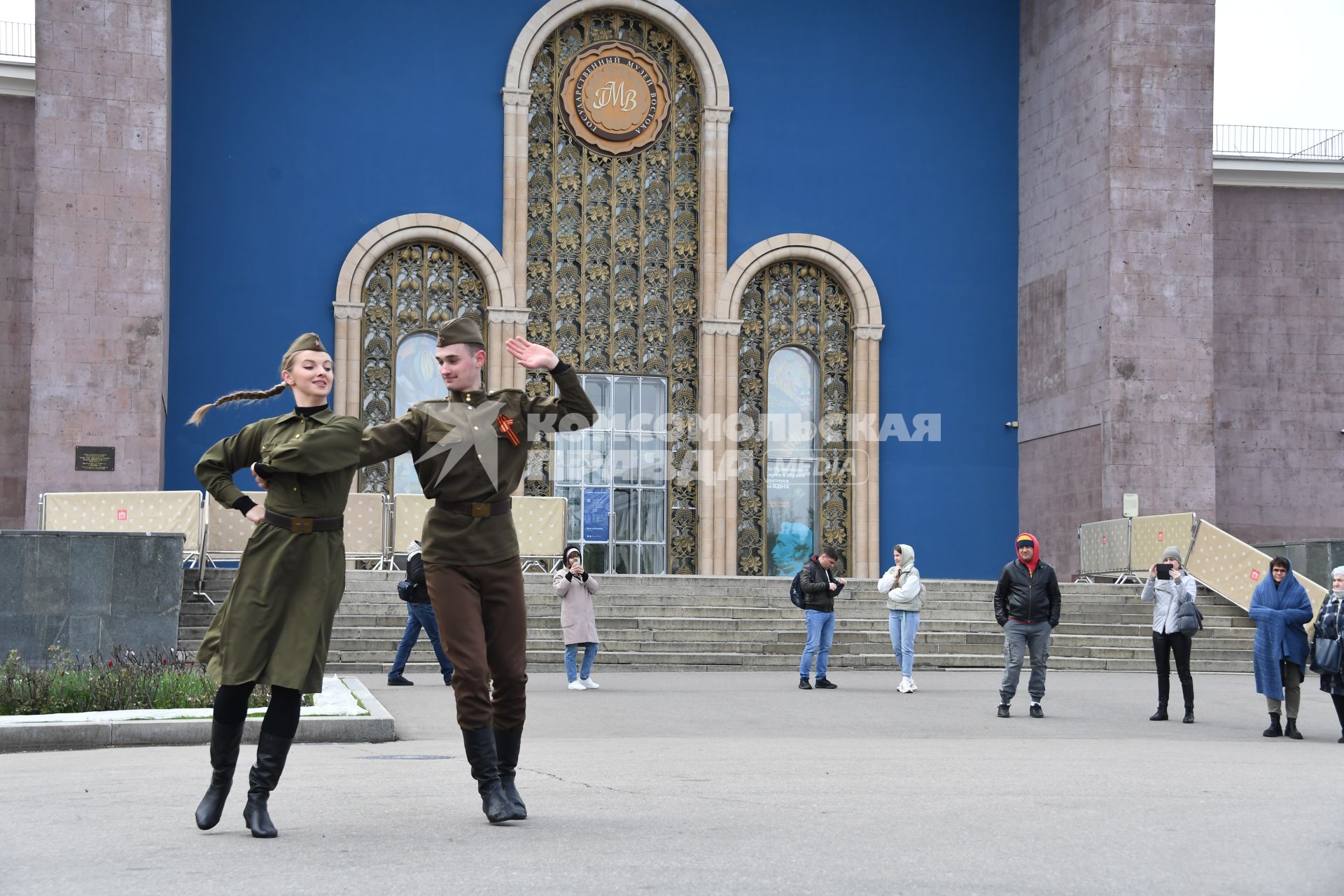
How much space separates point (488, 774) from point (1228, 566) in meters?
18.9

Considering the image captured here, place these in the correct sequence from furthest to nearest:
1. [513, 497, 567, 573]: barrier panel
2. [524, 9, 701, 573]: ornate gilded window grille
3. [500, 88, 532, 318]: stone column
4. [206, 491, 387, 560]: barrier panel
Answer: [524, 9, 701, 573]: ornate gilded window grille, [500, 88, 532, 318]: stone column, [513, 497, 567, 573]: barrier panel, [206, 491, 387, 560]: barrier panel

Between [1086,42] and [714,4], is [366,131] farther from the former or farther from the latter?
[1086,42]

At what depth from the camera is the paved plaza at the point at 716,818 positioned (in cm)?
512

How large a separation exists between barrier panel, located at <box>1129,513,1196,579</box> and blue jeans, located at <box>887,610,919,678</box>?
27.7 feet

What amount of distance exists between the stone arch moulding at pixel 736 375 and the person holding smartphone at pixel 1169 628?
528 inches

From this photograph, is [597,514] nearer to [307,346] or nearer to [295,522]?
[307,346]

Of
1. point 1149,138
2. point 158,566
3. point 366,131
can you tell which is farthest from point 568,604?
point 1149,138

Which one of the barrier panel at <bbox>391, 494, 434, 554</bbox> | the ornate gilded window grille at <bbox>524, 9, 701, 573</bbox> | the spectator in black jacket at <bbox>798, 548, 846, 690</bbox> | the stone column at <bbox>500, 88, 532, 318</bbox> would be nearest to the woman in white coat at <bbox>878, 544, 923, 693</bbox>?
the spectator in black jacket at <bbox>798, 548, 846, 690</bbox>

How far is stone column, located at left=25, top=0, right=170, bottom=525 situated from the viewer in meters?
24.2

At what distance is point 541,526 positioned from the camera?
24906mm

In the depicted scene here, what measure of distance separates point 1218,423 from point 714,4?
1182 cm

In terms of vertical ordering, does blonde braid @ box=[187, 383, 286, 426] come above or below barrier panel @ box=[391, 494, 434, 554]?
above

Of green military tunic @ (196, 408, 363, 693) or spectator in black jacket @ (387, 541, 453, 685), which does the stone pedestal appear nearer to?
spectator in black jacket @ (387, 541, 453, 685)

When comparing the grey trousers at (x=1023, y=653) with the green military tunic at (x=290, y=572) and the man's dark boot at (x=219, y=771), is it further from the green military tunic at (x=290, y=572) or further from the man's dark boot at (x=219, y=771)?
the man's dark boot at (x=219, y=771)
